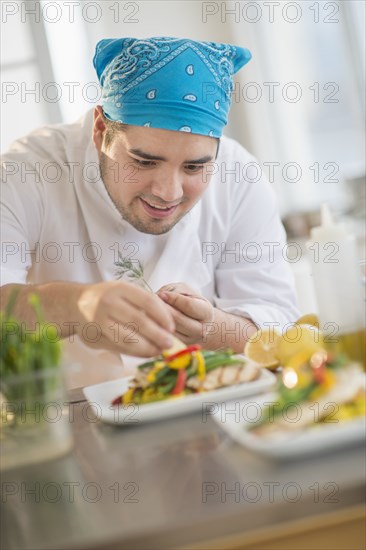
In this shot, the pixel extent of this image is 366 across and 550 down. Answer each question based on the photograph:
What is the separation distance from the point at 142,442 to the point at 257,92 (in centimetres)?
384

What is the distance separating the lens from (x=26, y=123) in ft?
15.2

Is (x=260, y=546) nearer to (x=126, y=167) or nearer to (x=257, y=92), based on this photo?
(x=126, y=167)

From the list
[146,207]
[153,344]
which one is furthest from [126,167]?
[153,344]

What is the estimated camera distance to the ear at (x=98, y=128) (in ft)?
6.53

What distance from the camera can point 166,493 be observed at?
0.86 meters

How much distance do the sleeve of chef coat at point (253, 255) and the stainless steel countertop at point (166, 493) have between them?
1.00 meters

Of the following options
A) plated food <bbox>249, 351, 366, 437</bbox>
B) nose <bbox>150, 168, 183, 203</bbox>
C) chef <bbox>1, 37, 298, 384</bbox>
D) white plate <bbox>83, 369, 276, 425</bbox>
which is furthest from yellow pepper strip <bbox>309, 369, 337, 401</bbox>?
nose <bbox>150, 168, 183, 203</bbox>

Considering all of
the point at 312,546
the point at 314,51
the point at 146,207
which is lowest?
the point at 312,546

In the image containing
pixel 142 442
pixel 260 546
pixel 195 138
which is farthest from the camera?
pixel 195 138

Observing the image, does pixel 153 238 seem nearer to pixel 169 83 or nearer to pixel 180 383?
pixel 169 83

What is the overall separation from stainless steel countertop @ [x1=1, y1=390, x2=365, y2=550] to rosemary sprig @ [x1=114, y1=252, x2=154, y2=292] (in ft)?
3.08

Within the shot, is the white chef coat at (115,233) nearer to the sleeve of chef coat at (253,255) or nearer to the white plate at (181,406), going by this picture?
the sleeve of chef coat at (253,255)

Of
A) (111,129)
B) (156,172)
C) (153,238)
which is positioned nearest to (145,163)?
(156,172)

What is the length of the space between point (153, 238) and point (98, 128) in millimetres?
309
